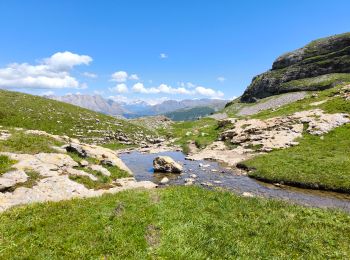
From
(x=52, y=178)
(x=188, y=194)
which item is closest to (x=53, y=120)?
(x=52, y=178)

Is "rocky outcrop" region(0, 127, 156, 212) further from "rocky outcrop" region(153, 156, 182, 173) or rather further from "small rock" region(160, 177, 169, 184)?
"rocky outcrop" region(153, 156, 182, 173)

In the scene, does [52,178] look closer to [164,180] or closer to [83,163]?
[83,163]

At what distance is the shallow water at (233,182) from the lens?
2691cm

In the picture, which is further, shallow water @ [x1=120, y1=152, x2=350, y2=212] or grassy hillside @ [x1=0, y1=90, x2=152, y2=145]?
grassy hillside @ [x1=0, y1=90, x2=152, y2=145]

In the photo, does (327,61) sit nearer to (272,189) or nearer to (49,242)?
(272,189)

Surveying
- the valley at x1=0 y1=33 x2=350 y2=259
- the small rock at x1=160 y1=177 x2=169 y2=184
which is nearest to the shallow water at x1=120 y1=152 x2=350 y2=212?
the valley at x1=0 y1=33 x2=350 y2=259

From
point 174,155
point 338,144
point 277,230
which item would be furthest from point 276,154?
point 277,230

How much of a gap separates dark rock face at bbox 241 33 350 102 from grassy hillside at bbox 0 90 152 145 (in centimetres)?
9585

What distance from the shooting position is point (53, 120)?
67.6m

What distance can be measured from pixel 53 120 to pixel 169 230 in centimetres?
5978

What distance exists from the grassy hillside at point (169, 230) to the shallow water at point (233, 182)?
7.10 metres

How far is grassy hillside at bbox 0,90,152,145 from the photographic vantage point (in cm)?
6100

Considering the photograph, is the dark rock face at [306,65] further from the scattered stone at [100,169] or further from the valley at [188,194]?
the scattered stone at [100,169]

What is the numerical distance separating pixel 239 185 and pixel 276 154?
41.6ft
